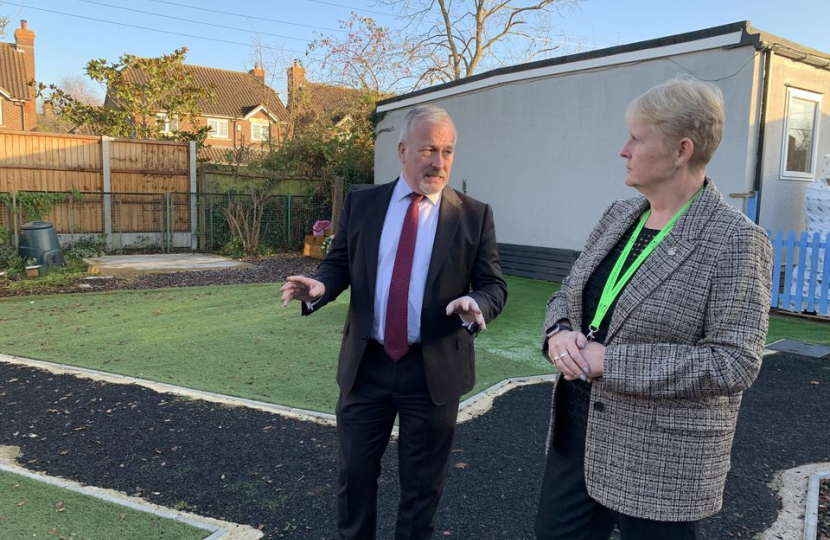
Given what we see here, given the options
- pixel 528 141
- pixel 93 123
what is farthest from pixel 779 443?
pixel 93 123

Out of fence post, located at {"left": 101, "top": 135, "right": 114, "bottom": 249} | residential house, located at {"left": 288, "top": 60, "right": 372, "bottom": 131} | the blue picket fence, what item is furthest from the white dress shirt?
residential house, located at {"left": 288, "top": 60, "right": 372, "bottom": 131}

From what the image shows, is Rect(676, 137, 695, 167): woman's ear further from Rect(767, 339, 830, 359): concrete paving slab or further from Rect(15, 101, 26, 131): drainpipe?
Rect(15, 101, 26, 131): drainpipe

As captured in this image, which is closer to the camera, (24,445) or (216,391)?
(24,445)

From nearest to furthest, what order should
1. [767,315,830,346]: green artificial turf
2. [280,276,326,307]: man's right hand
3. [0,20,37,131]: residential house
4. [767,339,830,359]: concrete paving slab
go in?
1. [280,276,326,307]: man's right hand
2. [767,339,830,359]: concrete paving slab
3. [767,315,830,346]: green artificial turf
4. [0,20,37,131]: residential house

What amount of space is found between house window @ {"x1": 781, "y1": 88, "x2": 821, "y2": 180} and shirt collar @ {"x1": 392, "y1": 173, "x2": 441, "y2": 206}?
8.82 metres

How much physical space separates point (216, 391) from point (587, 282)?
13.5 feet

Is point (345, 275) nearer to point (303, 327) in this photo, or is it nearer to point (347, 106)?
point (303, 327)

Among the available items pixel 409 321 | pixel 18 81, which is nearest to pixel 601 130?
pixel 409 321

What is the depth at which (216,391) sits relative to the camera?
A: 5.23 metres

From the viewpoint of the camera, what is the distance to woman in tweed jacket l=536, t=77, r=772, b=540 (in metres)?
1.59

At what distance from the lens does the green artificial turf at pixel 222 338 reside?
563cm

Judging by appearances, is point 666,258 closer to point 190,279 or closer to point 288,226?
point 190,279

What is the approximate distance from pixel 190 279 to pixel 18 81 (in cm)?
A: 3025

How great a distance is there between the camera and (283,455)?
3949 millimetres
